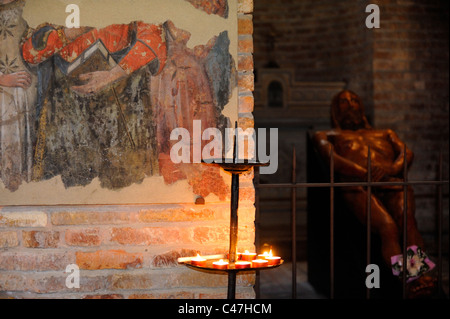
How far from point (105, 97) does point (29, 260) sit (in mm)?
910

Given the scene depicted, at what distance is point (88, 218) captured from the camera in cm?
279

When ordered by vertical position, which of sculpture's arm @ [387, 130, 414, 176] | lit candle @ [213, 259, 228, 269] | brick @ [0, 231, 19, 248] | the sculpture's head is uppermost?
the sculpture's head

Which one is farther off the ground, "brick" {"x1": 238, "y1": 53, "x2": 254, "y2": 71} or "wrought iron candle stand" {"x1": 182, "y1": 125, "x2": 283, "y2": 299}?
"brick" {"x1": 238, "y1": 53, "x2": 254, "y2": 71}

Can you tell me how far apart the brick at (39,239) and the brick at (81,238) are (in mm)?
74

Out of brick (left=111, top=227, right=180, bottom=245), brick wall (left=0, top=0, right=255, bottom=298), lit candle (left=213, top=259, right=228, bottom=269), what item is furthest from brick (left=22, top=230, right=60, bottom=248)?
lit candle (left=213, top=259, right=228, bottom=269)

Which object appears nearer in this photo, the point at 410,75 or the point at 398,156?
the point at 398,156

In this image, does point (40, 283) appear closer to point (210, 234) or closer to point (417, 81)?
point (210, 234)

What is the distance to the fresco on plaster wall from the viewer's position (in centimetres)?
278

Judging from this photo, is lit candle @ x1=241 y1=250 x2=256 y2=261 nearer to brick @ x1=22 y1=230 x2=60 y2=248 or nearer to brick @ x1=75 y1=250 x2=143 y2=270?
brick @ x1=75 y1=250 x2=143 y2=270

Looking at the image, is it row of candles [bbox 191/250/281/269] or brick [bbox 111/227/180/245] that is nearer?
row of candles [bbox 191/250/281/269]

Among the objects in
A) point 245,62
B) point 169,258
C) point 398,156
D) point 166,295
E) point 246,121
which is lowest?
point 166,295

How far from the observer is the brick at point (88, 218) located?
2.79m

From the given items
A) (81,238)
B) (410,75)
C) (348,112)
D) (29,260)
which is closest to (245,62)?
(81,238)

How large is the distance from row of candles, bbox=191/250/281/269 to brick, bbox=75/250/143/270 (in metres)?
0.46
